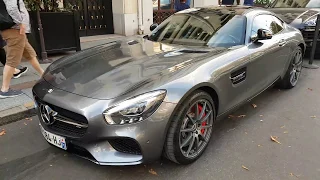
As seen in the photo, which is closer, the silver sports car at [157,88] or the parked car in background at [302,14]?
the silver sports car at [157,88]

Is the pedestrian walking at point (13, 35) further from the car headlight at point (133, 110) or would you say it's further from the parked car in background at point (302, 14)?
the parked car in background at point (302, 14)

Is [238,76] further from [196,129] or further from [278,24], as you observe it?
[278,24]

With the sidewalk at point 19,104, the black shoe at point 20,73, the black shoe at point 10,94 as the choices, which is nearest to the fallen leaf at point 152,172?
the sidewalk at point 19,104

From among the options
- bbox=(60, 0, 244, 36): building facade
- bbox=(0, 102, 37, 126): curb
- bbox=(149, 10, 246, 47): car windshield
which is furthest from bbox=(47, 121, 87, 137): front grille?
bbox=(60, 0, 244, 36): building facade

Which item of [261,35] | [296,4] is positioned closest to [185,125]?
[261,35]

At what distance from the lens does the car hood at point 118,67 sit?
2.53 metres

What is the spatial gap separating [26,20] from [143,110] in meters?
2.82

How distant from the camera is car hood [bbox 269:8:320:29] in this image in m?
6.88

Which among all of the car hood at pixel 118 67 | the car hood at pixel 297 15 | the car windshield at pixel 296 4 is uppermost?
the car windshield at pixel 296 4

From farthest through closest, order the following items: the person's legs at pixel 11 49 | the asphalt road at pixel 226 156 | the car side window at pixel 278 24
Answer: the car side window at pixel 278 24 → the person's legs at pixel 11 49 → the asphalt road at pixel 226 156

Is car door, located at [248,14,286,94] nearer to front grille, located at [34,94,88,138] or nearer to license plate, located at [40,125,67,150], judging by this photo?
front grille, located at [34,94,88,138]

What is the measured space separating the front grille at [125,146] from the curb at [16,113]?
6.52 ft

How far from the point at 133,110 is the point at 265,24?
278 centimetres

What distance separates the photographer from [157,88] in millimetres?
2469
